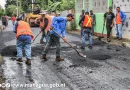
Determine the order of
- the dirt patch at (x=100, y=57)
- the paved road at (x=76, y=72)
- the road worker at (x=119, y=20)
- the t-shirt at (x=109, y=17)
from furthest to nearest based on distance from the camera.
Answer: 1. the t-shirt at (x=109, y=17)
2. the road worker at (x=119, y=20)
3. the dirt patch at (x=100, y=57)
4. the paved road at (x=76, y=72)

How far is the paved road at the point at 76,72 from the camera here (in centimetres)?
692

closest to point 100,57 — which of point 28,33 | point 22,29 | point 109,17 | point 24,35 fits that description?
point 28,33

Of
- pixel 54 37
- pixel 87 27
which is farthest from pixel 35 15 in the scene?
pixel 54 37

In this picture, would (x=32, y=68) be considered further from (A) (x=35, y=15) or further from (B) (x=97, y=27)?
(A) (x=35, y=15)

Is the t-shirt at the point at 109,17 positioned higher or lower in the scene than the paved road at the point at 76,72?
higher

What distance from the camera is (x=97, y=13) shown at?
20.2 meters

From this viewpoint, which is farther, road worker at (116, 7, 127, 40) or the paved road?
road worker at (116, 7, 127, 40)

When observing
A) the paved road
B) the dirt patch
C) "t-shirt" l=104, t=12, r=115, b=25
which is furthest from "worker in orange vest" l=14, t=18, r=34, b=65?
"t-shirt" l=104, t=12, r=115, b=25

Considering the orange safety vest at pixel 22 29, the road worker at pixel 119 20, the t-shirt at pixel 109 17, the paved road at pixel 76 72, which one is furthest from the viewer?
the t-shirt at pixel 109 17

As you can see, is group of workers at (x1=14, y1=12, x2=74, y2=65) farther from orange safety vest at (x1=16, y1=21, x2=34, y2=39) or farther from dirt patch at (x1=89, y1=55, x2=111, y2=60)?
dirt patch at (x1=89, y1=55, x2=111, y2=60)

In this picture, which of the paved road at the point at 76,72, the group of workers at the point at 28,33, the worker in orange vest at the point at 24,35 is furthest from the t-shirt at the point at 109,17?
the worker in orange vest at the point at 24,35

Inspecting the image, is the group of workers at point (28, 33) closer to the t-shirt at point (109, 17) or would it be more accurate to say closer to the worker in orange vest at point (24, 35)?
the worker in orange vest at point (24, 35)

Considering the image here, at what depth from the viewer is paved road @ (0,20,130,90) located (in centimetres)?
692

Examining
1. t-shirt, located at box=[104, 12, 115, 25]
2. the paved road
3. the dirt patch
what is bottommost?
the paved road
